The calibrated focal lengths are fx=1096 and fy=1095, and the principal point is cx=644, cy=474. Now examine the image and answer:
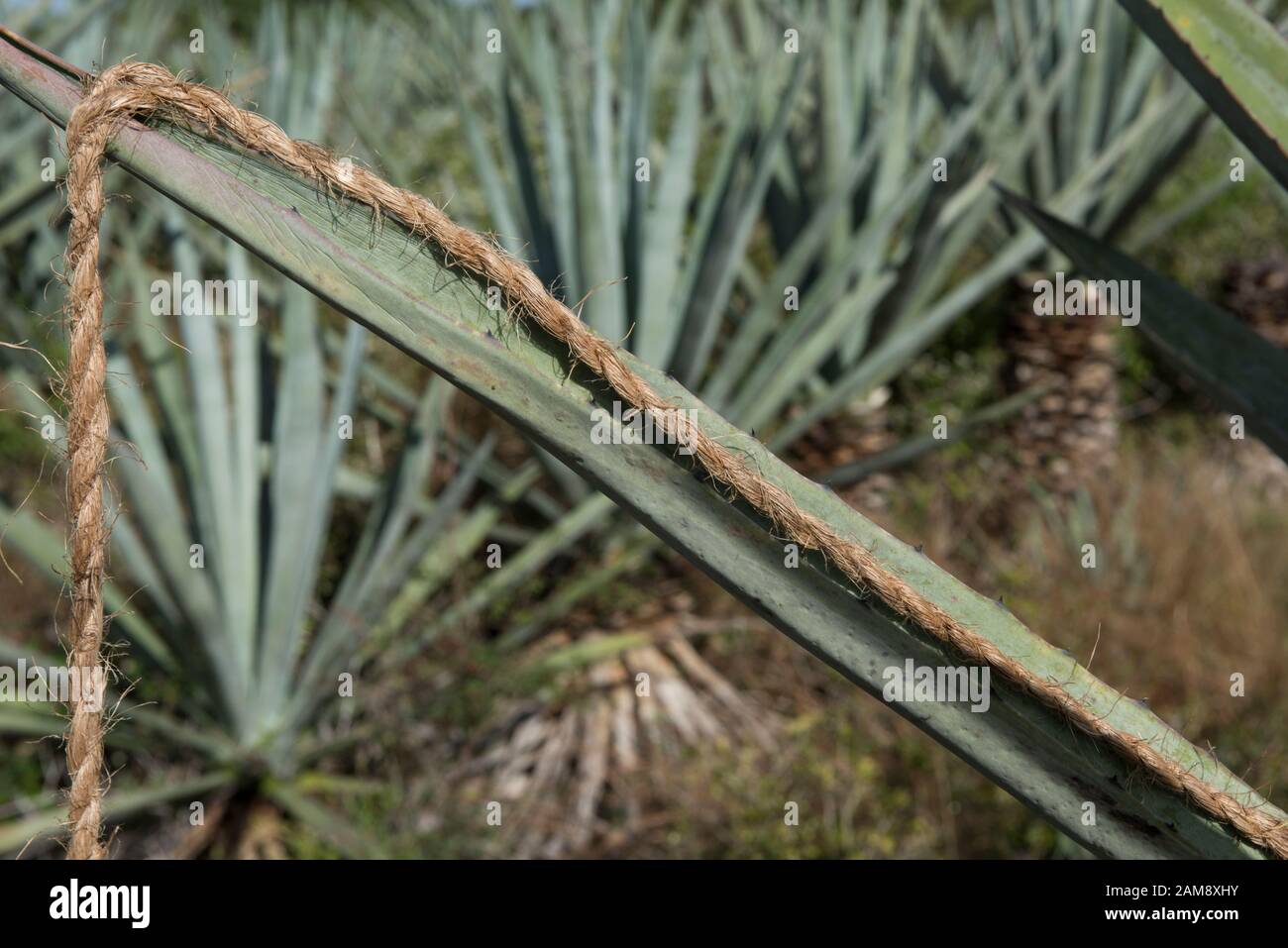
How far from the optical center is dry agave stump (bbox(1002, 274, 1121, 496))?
4.38 m

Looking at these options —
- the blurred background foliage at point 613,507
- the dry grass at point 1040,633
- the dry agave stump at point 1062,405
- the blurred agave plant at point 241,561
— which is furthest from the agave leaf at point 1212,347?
the dry agave stump at point 1062,405

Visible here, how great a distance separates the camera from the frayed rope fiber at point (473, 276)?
79 centimetres

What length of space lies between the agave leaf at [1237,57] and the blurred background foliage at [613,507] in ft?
4.54

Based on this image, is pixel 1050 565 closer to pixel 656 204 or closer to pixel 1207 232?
pixel 656 204

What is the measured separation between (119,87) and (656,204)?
94.2 inches

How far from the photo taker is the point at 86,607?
0.87 m

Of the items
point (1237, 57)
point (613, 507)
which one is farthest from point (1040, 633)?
point (1237, 57)

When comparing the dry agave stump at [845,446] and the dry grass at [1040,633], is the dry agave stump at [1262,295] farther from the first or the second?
Result: the dry agave stump at [845,446]

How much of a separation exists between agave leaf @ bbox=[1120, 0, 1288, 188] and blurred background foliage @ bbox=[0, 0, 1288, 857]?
1.38 metres

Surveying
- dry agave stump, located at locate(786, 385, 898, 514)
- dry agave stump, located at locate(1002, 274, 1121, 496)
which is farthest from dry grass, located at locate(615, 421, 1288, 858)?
dry agave stump, located at locate(786, 385, 898, 514)

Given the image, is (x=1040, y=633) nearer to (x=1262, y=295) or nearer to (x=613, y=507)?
(x=613, y=507)

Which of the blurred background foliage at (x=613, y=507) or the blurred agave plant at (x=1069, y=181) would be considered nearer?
the blurred background foliage at (x=613, y=507)
